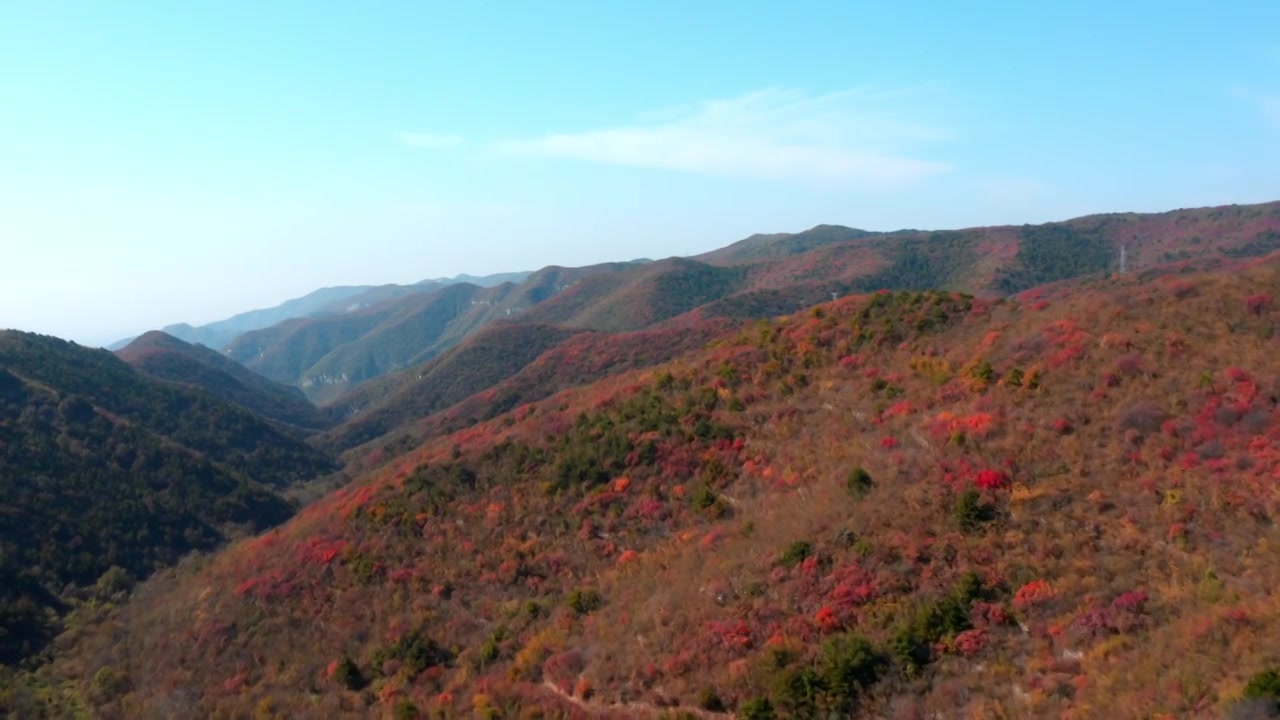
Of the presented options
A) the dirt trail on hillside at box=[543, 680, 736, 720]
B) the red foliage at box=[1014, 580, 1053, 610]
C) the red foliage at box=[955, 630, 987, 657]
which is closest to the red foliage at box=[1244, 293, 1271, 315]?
the red foliage at box=[1014, 580, 1053, 610]

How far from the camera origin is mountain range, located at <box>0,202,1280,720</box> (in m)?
11.4

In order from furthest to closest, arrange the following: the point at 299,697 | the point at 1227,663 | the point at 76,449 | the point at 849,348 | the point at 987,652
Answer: the point at 76,449
the point at 849,348
the point at 299,697
the point at 987,652
the point at 1227,663

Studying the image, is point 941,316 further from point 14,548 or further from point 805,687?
point 14,548

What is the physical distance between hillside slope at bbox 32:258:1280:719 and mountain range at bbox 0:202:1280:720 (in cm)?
7

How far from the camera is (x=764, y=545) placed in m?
16.3

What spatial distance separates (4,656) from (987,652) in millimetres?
23374

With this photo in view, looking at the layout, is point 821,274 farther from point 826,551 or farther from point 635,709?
point 635,709

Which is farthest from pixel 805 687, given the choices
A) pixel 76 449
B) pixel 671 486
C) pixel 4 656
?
pixel 76 449

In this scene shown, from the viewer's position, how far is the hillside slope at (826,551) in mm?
11273

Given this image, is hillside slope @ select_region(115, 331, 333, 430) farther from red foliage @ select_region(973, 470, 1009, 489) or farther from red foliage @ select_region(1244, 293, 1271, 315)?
red foliage @ select_region(1244, 293, 1271, 315)

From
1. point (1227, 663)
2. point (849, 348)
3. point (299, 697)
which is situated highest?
point (849, 348)

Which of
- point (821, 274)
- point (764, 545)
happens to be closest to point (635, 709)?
point (764, 545)

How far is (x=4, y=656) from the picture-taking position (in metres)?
20.7

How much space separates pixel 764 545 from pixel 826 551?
1667 mm
